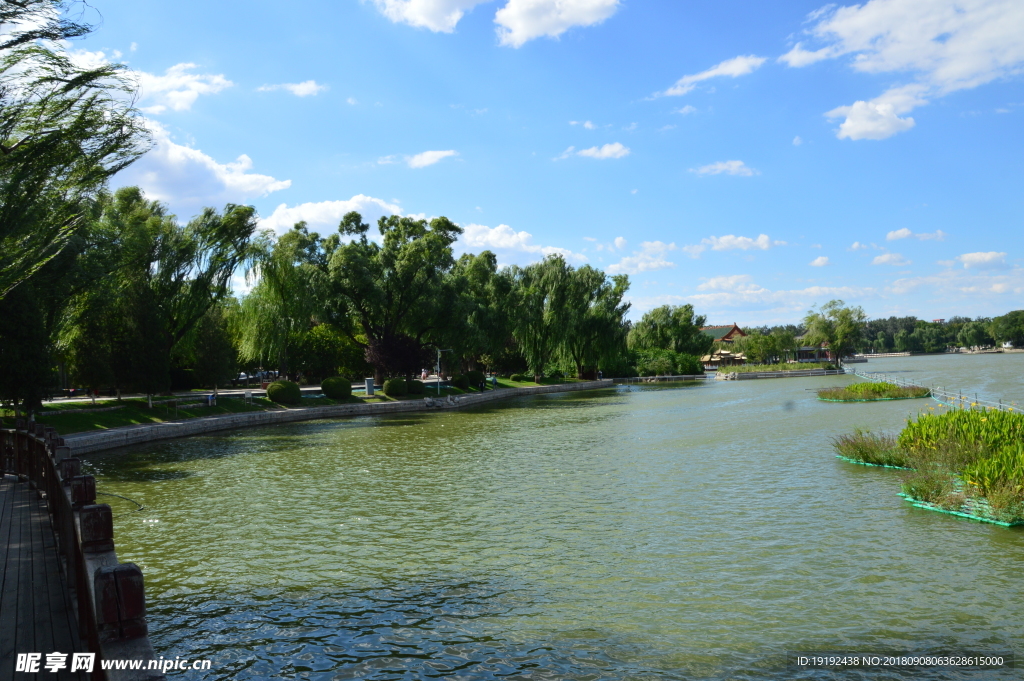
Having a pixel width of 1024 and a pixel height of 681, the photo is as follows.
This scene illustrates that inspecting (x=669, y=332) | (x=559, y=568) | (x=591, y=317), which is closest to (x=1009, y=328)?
(x=669, y=332)

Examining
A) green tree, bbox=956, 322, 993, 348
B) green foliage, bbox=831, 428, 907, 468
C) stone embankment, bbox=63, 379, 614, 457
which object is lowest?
green foliage, bbox=831, 428, 907, 468

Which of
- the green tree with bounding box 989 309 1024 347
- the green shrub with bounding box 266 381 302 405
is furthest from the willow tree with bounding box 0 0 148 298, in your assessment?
the green tree with bounding box 989 309 1024 347

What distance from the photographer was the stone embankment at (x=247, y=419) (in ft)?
91.3

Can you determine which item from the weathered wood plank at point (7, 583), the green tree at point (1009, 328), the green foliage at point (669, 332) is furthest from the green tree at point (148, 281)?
the green tree at point (1009, 328)

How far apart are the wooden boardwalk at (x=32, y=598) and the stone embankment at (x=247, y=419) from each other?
10243 millimetres

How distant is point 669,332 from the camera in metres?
91.4

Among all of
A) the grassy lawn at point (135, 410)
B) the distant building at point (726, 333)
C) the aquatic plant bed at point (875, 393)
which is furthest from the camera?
the distant building at point (726, 333)

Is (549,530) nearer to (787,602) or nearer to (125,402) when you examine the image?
(787,602)

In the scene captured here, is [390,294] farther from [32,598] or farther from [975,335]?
[975,335]

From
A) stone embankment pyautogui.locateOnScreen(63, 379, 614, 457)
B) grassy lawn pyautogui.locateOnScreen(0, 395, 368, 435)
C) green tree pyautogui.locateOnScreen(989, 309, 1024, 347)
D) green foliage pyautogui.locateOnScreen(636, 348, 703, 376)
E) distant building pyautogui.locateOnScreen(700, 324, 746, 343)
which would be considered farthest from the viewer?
green tree pyautogui.locateOnScreen(989, 309, 1024, 347)

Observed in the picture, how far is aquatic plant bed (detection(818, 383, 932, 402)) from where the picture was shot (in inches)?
1690

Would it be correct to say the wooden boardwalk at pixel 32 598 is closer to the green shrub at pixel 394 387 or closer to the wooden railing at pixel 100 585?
the wooden railing at pixel 100 585

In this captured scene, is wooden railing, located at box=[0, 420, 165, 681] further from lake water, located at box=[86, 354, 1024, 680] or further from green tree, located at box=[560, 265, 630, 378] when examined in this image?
green tree, located at box=[560, 265, 630, 378]

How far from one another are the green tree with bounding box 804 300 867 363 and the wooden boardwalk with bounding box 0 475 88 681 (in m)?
105
